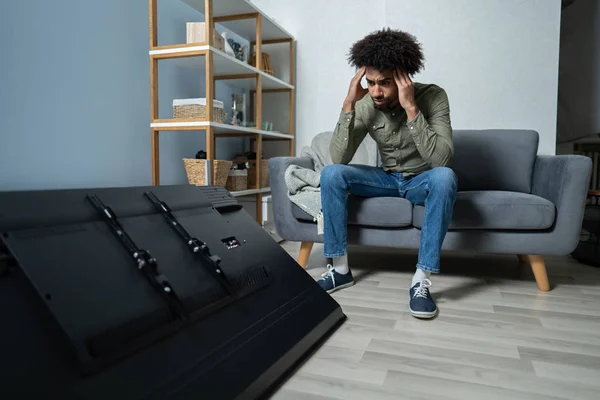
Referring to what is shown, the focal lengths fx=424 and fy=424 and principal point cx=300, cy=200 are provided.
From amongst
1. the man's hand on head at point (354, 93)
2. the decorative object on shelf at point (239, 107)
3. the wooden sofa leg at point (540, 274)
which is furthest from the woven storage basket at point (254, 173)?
the wooden sofa leg at point (540, 274)

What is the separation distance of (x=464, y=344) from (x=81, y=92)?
186 cm

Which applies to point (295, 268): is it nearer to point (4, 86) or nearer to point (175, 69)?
point (4, 86)

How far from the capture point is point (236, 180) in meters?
2.45

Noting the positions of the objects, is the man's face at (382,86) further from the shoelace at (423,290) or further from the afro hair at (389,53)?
the shoelace at (423,290)

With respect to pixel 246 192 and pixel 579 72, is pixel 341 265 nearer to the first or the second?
pixel 246 192

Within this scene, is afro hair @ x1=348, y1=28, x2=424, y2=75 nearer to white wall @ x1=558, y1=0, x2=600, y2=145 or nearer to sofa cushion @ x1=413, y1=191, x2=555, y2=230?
sofa cushion @ x1=413, y1=191, x2=555, y2=230

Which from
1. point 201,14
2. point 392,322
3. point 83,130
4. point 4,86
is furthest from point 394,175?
point 201,14

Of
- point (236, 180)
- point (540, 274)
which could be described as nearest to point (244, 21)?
point (236, 180)

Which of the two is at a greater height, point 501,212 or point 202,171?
point 202,171

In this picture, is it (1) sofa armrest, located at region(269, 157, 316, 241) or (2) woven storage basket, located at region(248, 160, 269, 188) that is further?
(2) woven storage basket, located at region(248, 160, 269, 188)

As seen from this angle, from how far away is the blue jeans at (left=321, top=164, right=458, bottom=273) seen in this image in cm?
148

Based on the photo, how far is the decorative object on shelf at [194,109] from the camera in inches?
83.6

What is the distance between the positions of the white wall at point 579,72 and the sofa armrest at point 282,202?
104 inches

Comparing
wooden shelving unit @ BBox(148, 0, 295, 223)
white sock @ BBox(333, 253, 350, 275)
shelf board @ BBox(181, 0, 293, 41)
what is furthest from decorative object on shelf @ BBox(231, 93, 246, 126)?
white sock @ BBox(333, 253, 350, 275)
